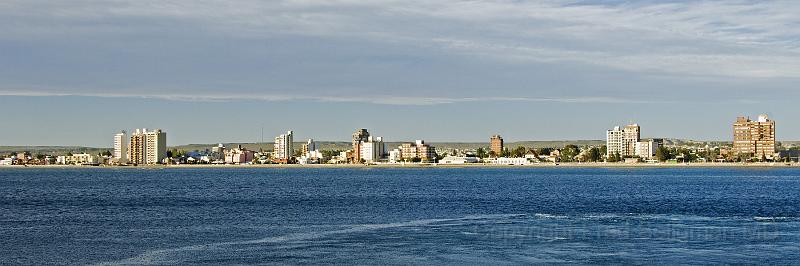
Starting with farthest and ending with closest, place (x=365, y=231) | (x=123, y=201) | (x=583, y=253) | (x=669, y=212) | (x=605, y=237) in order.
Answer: (x=123, y=201) → (x=669, y=212) → (x=365, y=231) → (x=605, y=237) → (x=583, y=253)

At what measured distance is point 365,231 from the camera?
44.9 metres

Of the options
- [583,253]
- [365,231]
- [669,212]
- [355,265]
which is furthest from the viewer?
[669,212]

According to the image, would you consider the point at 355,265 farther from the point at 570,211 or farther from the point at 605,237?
the point at 570,211

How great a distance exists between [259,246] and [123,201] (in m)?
38.2

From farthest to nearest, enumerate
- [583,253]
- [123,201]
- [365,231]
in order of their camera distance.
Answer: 1. [123,201]
2. [365,231]
3. [583,253]

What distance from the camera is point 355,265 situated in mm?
33281

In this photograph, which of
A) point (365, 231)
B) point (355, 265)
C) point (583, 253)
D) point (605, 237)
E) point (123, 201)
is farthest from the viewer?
point (123, 201)

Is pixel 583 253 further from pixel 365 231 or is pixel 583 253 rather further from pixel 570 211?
pixel 570 211

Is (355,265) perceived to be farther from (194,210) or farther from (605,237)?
(194,210)

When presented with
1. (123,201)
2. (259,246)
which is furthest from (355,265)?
(123,201)

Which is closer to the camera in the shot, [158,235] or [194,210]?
[158,235]

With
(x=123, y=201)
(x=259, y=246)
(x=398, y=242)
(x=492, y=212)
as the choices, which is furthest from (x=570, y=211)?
(x=123, y=201)

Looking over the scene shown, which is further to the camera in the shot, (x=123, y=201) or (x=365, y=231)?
(x=123, y=201)

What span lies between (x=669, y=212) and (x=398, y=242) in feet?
77.0
